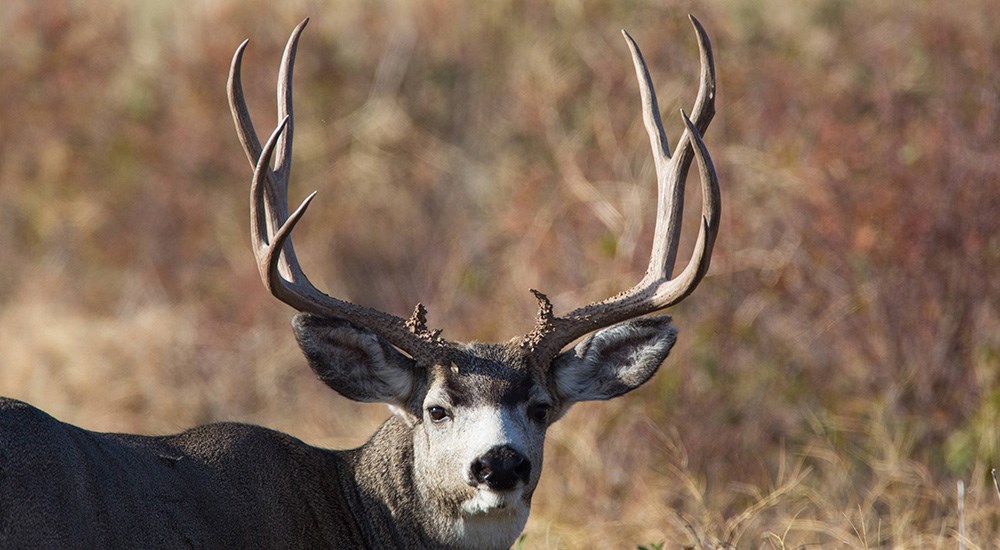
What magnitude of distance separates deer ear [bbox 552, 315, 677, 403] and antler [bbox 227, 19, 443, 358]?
63 centimetres

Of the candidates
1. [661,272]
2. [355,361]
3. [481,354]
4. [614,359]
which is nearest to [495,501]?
[481,354]

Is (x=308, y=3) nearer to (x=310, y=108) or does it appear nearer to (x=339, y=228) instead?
(x=310, y=108)

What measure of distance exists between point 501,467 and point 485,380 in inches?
18.1

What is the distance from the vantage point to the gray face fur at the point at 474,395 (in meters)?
5.49

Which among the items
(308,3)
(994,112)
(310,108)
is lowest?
(994,112)

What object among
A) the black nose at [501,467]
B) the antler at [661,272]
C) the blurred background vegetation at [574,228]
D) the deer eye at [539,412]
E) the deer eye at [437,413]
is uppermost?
the blurred background vegetation at [574,228]

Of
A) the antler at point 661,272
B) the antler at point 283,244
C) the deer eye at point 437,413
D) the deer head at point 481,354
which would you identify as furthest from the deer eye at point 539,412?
the antler at point 283,244

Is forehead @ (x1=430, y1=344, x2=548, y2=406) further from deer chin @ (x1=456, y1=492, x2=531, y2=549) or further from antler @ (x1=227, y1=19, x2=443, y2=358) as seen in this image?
deer chin @ (x1=456, y1=492, x2=531, y2=549)

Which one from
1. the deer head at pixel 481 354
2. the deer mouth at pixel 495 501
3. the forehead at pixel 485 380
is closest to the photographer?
the deer mouth at pixel 495 501

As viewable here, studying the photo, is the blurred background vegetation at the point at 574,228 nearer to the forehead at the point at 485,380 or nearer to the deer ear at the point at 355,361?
the forehead at the point at 485,380

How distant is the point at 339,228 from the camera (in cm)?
1517

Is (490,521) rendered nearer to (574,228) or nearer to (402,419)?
(402,419)

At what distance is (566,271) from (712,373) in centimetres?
134

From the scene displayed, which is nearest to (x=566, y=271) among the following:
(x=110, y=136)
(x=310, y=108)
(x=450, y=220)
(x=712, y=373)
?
(x=712, y=373)
